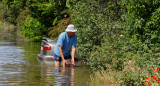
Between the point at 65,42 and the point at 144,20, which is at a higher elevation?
the point at 144,20

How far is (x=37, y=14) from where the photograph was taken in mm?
30547

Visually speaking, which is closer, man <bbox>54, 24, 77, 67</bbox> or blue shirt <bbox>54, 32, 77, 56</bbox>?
man <bbox>54, 24, 77, 67</bbox>

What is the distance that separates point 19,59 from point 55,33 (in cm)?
929

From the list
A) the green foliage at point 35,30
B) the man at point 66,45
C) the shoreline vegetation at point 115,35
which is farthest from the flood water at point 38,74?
the green foliage at point 35,30

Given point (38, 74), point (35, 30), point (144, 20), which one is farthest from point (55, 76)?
point (35, 30)

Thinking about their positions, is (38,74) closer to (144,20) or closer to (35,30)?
(144,20)

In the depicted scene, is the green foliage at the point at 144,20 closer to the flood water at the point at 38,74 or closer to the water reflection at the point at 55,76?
the flood water at the point at 38,74

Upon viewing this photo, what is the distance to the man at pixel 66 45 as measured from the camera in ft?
32.9

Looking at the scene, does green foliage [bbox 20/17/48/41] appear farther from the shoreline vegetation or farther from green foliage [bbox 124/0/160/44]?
green foliage [bbox 124/0/160/44]

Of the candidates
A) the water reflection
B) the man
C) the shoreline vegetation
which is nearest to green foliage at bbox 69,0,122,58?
the shoreline vegetation

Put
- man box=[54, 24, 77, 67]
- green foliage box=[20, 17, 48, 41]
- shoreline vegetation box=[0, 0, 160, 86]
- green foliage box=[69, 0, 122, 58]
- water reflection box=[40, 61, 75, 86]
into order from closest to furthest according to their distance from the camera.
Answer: man box=[54, 24, 77, 67] < water reflection box=[40, 61, 75, 86] < shoreline vegetation box=[0, 0, 160, 86] < green foliage box=[69, 0, 122, 58] < green foliage box=[20, 17, 48, 41]

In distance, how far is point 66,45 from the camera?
34.2 feet

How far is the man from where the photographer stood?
32.9 ft

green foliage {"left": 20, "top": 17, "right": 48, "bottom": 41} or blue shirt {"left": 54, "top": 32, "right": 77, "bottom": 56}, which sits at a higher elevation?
blue shirt {"left": 54, "top": 32, "right": 77, "bottom": 56}
